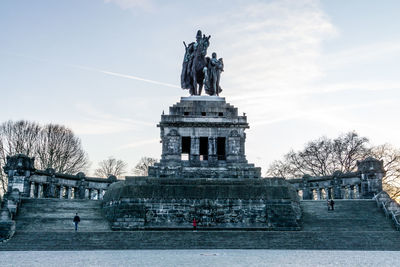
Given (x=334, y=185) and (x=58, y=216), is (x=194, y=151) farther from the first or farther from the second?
(x=334, y=185)

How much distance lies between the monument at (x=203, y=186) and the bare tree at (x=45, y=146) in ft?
62.8

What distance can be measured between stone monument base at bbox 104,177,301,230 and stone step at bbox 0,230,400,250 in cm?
332

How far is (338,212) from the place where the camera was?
26.8 meters

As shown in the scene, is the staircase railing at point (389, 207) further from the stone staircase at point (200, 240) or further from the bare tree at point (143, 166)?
the bare tree at point (143, 166)

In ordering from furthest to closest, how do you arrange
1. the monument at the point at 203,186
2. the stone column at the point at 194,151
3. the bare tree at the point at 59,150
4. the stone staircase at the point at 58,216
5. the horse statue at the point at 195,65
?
the bare tree at the point at 59,150 < the horse statue at the point at 195,65 < the stone column at the point at 194,151 < the monument at the point at 203,186 < the stone staircase at the point at 58,216

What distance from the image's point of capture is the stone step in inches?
785

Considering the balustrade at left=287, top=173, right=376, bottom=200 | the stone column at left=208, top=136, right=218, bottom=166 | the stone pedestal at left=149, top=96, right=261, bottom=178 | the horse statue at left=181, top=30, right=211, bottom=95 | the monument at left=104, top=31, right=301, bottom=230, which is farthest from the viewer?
the horse statue at left=181, top=30, right=211, bottom=95

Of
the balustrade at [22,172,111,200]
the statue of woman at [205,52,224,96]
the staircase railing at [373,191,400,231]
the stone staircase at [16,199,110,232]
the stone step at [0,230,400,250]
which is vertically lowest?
the stone step at [0,230,400,250]

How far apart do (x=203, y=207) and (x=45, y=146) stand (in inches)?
1124

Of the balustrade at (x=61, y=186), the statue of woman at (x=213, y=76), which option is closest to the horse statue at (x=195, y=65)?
the statue of woman at (x=213, y=76)

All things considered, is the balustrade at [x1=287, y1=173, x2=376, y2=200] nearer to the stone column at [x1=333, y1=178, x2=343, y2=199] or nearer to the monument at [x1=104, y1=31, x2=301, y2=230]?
the stone column at [x1=333, y1=178, x2=343, y2=199]

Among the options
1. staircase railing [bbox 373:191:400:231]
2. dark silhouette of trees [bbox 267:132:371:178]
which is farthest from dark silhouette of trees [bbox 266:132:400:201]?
staircase railing [bbox 373:191:400:231]

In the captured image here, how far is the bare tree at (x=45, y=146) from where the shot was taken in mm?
44594

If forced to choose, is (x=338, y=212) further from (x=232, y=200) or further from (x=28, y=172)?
(x=28, y=172)
